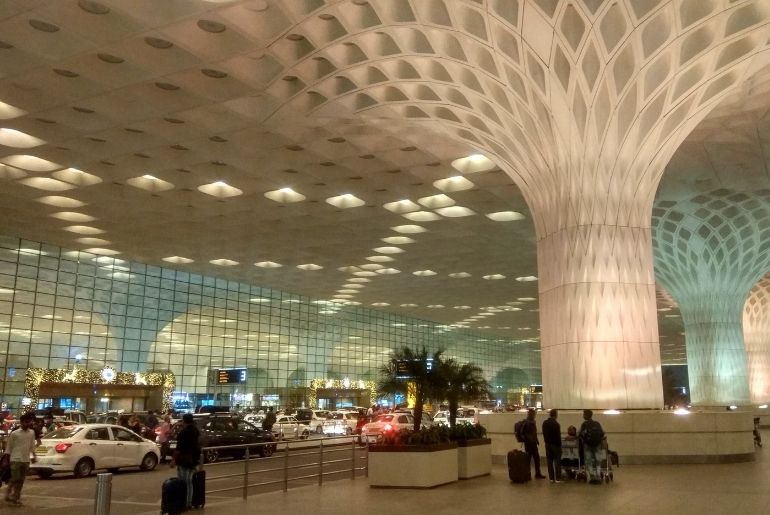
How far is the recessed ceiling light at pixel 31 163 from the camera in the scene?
2344 centimetres

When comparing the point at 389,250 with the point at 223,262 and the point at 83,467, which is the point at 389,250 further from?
the point at 83,467

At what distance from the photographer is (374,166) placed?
23250 mm

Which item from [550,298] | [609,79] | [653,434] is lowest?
[653,434]

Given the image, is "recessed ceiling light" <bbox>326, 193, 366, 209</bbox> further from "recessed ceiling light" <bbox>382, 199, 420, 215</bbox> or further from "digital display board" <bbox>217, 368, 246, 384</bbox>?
"digital display board" <bbox>217, 368, 246, 384</bbox>

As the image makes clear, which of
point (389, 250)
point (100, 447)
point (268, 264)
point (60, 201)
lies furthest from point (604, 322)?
point (268, 264)

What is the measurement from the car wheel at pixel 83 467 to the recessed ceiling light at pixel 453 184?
14282 millimetres

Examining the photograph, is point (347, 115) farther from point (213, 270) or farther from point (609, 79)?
point (213, 270)

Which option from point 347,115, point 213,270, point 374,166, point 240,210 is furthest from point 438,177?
point 213,270

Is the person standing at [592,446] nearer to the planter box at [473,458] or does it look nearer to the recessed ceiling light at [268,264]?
the planter box at [473,458]

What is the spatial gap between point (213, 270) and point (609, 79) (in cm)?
3507

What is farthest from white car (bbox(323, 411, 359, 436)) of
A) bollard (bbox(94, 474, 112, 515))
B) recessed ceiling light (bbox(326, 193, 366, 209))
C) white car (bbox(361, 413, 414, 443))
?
bollard (bbox(94, 474, 112, 515))

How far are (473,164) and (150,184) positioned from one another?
1211 cm

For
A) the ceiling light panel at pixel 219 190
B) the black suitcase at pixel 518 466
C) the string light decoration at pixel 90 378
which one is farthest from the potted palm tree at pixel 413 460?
the string light decoration at pixel 90 378

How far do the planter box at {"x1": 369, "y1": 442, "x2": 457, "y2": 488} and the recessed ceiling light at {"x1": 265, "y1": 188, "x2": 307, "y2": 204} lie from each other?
15348 mm
